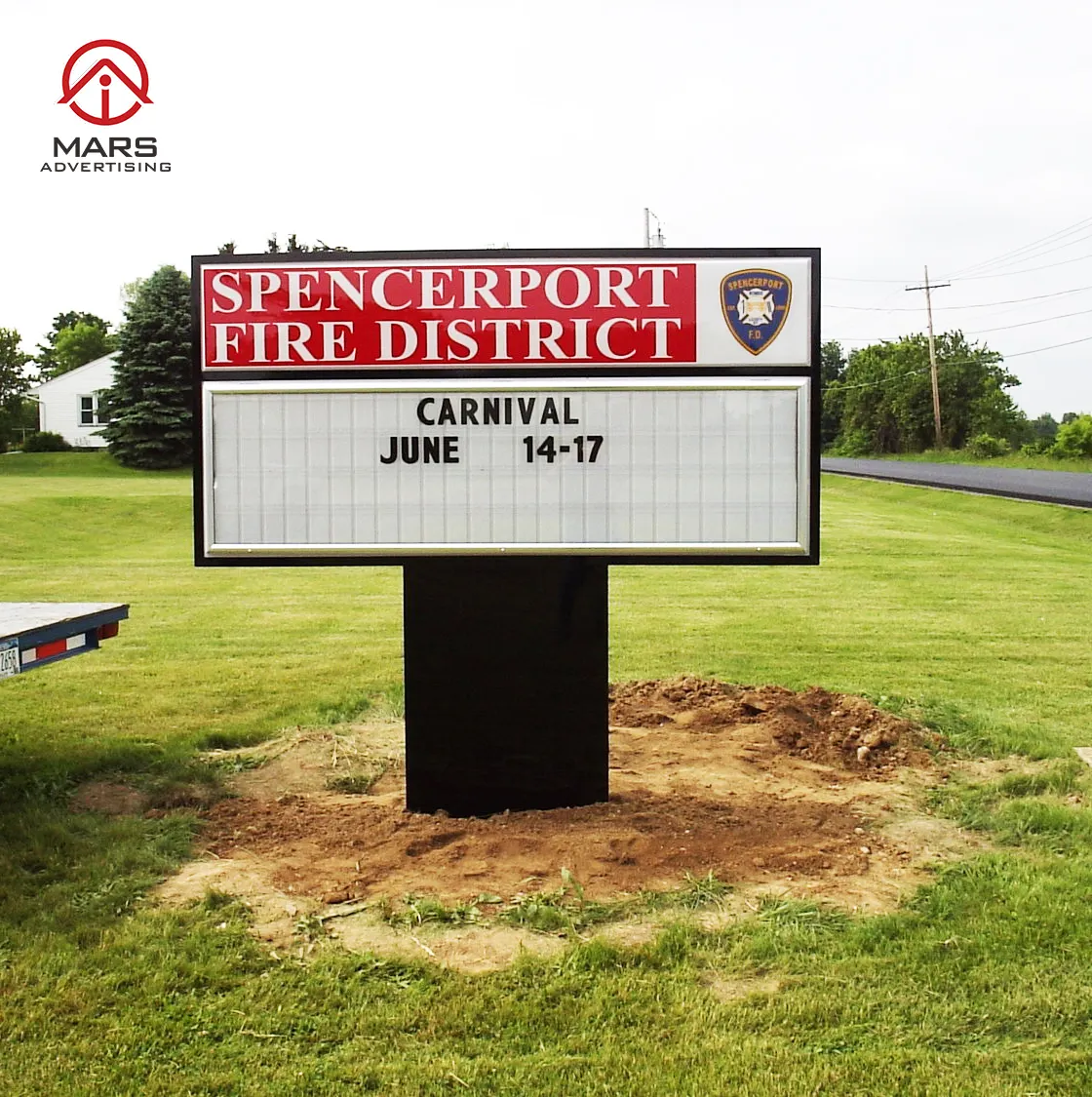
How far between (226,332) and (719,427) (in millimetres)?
2636

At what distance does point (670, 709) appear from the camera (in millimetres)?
8703

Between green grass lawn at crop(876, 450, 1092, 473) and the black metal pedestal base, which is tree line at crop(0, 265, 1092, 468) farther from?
the black metal pedestal base

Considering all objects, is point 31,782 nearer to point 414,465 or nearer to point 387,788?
point 387,788

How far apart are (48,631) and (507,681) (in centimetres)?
239

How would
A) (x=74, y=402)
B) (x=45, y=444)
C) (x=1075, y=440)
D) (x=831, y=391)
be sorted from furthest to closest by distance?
(x=831, y=391), (x=74, y=402), (x=45, y=444), (x=1075, y=440)

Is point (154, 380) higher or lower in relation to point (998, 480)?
higher

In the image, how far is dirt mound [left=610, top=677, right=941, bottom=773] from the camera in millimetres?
7688

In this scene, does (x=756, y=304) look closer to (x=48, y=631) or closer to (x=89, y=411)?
(x=48, y=631)

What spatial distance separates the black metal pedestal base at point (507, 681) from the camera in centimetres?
644

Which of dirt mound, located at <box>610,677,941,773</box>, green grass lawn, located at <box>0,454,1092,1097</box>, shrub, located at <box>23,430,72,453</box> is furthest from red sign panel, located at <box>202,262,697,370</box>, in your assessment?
shrub, located at <box>23,430,72,453</box>

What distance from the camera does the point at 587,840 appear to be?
19.4ft

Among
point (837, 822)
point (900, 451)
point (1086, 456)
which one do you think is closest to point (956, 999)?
point (837, 822)

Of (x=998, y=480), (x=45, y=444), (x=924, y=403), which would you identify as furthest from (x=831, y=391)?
(x=45, y=444)

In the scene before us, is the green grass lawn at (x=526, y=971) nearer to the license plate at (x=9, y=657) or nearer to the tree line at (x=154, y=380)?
the license plate at (x=9, y=657)
